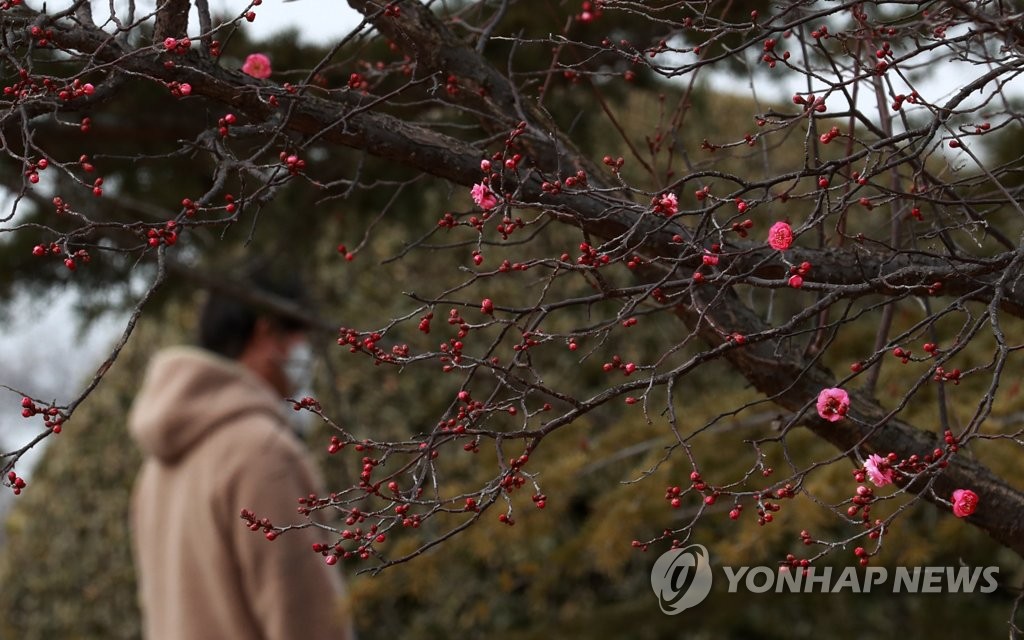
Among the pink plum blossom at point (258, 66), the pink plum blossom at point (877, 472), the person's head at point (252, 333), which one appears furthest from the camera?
the person's head at point (252, 333)

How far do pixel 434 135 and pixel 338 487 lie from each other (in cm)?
382

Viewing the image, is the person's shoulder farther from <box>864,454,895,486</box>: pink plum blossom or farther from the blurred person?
<box>864,454,895,486</box>: pink plum blossom

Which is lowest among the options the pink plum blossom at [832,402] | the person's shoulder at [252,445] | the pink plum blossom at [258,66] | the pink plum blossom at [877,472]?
the pink plum blossom at [877,472]

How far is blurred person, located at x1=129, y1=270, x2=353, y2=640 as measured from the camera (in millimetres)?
3726

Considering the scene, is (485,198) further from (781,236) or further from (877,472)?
(877,472)

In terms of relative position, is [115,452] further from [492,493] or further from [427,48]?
[492,493]

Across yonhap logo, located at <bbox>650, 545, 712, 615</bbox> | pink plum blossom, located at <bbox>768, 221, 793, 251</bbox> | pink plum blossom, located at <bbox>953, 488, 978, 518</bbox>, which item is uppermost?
yonhap logo, located at <bbox>650, 545, 712, 615</bbox>

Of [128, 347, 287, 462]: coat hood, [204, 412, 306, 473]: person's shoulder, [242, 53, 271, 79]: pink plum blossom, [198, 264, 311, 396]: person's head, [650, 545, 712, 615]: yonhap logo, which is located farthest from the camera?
[198, 264, 311, 396]: person's head

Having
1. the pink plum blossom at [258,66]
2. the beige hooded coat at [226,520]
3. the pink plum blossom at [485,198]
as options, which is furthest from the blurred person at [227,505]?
the pink plum blossom at [485,198]

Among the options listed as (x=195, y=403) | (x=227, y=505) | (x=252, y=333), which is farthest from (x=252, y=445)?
(x=252, y=333)

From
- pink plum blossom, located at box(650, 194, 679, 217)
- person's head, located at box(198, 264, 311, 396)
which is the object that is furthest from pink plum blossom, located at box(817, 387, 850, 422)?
person's head, located at box(198, 264, 311, 396)

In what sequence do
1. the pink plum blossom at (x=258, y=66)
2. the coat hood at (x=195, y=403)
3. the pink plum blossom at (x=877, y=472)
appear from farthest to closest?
the coat hood at (x=195, y=403)
the pink plum blossom at (x=258, y=66)
the pink plum blossom at (x=877, y=472)

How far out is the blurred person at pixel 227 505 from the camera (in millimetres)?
3726

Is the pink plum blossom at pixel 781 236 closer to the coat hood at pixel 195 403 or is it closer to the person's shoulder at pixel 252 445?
the person's shoulder at pixel 252 445
